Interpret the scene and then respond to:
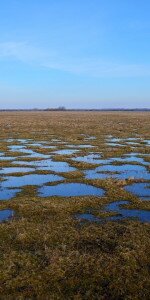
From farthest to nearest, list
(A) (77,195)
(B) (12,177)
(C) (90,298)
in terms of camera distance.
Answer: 1. (B) (12,177)
2. (A) (77,195)
3. (C) (90,298)

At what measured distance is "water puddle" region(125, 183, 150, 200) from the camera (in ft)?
63.8

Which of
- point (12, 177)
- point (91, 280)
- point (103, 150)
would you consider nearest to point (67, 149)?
point (103, 150)

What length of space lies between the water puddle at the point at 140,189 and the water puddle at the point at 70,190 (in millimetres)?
1593

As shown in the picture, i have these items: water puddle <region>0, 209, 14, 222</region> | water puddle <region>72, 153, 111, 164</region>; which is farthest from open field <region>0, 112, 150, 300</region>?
water puddle <region>72, 153, 111, 164</region>

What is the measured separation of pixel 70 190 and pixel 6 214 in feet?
16.7

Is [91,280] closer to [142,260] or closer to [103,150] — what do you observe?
[142,260]

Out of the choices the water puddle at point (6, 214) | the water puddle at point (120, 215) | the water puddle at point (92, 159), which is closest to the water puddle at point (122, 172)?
the water puddle at point (92, 159)

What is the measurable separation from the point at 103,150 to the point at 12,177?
576 inches

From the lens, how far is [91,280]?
34.3 ft

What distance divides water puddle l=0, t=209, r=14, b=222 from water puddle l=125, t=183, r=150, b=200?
6.43 m

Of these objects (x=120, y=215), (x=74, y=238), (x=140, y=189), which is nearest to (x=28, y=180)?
(x=140, y=189)

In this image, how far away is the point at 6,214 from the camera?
53.3ft

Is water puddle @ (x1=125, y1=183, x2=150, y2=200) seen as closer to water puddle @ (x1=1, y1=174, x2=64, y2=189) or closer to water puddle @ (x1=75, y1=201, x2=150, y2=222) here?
water puddle @ (x1=75, y1=201, x2=150, y2=222)

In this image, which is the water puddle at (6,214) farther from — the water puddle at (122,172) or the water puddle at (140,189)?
the water puddle at (122,172)
